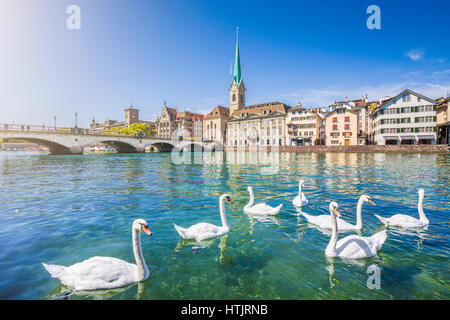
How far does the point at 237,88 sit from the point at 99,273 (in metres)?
108

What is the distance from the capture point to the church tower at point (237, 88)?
Result: 346 feet

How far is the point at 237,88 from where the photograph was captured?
105m

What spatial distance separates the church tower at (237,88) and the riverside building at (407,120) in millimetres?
60107

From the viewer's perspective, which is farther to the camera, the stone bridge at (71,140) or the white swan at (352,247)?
the stone bridge at (71,140)

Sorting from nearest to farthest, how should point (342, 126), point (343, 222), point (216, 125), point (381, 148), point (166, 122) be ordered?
point (343, 222) < point (381, 148) < point (342, 126) < point (216, 125) < point (166, 122)

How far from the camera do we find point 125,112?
14538cm

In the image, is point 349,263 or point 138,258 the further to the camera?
point 349,263

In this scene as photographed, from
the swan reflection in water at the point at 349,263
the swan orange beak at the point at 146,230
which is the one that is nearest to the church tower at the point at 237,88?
the swan reflection in water at the point at 349,263

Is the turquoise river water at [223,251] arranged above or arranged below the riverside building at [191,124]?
below

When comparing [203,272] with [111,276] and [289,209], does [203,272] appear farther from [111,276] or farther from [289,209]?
[289,209]

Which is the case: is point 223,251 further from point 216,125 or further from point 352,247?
point 216,125

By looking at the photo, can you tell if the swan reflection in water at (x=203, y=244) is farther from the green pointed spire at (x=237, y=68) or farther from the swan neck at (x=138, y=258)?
the green pointed spire at (x=237, y=68)

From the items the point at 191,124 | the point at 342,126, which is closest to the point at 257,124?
the point at 342,126
